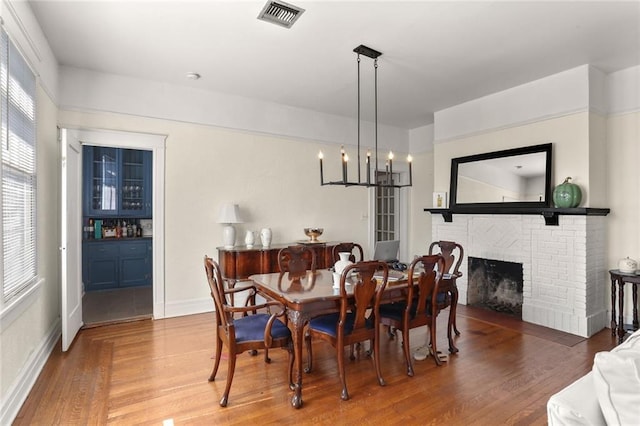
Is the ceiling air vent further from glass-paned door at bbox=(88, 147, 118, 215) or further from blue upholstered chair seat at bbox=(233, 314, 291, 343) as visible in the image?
glass-paned door at bbox=(88, 147, 118, 215)

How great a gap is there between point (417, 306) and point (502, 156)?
2.64 meters

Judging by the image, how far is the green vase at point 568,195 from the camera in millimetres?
3740

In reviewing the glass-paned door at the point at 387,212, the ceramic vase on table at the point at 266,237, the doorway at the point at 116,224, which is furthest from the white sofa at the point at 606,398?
the glass-paned door at the point at 387,212

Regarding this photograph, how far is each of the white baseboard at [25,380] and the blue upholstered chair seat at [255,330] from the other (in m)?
1.43

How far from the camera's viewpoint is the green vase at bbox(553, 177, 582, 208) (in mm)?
3740

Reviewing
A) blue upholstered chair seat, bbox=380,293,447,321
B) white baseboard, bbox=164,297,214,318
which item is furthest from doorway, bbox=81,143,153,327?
blue upholstered chair seat, bbox=380,293,447,321

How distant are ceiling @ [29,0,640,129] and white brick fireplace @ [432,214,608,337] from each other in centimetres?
176

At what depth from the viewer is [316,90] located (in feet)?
14.9

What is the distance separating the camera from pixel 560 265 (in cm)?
395

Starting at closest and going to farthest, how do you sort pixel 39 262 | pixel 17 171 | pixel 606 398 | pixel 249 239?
pixel 606 398 < pixel 17 171 < pixel 39 262 < pixel 249 239

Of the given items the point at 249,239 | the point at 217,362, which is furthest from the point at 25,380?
the point at 249,239

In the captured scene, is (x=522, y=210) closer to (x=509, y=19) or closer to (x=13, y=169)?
(x=509, y=19)

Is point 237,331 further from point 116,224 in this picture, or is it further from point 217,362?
point 116,224

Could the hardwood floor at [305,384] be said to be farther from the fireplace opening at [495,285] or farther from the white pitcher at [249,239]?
the white pitcher at [249,239]
